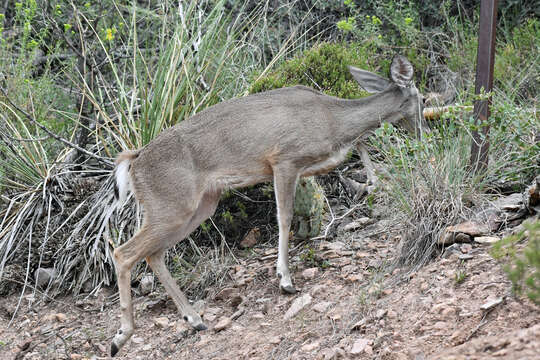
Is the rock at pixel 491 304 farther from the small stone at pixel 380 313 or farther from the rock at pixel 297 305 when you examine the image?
the rock at pixel 297 305

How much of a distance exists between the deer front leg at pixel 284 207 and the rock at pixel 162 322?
3.36 ft

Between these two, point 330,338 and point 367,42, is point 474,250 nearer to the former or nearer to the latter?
point 330,338

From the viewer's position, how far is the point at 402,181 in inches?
212

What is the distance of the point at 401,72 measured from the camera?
607 centimetres

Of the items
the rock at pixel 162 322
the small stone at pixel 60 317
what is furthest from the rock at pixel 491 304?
the small stone at pixel 60 317

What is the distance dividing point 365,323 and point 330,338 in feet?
0.79

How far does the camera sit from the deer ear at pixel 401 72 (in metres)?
6.01

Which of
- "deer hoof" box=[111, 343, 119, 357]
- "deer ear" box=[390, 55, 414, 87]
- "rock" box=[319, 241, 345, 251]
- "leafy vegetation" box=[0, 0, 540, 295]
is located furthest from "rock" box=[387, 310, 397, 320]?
"deer ear" box=[390, 55, 414, 87]

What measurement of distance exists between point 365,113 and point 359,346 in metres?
2.36

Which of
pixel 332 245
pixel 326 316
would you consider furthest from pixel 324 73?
pixel 326 316

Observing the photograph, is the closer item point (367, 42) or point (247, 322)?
point (247, 322)

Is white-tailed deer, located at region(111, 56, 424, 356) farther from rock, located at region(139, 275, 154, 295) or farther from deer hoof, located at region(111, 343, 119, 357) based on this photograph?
rock, located at region(139, 275, 154, 295)

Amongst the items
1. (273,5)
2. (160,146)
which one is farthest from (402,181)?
(273,5)

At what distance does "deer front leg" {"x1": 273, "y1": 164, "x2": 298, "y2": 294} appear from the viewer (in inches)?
220
